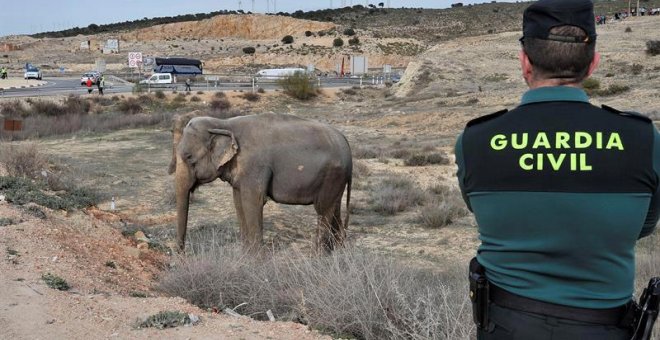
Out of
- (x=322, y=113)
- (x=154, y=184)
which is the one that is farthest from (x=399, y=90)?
(x=154, y=184)

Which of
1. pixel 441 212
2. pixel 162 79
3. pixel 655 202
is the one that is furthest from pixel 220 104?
pixel 655 202

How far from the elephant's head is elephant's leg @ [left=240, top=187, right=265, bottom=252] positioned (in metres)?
0.49

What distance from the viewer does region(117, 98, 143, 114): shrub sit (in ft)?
116

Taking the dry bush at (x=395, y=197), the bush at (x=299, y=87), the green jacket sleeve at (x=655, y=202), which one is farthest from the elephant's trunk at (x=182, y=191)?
the bush at (x=299, y=87)

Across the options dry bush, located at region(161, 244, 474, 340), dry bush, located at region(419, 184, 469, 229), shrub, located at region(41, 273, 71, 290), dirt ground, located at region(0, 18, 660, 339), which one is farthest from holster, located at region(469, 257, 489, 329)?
dry bush, located at region(419, 184, 469, 229)

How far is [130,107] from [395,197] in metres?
25.5

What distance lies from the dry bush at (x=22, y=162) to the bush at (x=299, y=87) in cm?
3006

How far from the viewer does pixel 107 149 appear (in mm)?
20844

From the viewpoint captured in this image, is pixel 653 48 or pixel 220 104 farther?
pixel 653 48

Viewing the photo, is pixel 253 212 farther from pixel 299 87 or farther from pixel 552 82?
pixel 299 87

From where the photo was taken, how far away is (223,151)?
8.65 m

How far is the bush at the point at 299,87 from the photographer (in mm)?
44406

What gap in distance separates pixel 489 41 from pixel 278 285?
54069 millimetres

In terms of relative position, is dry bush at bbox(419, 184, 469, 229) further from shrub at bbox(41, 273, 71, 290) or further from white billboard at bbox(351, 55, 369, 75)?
white billboard at bbox(351, 55, 369, 75)
